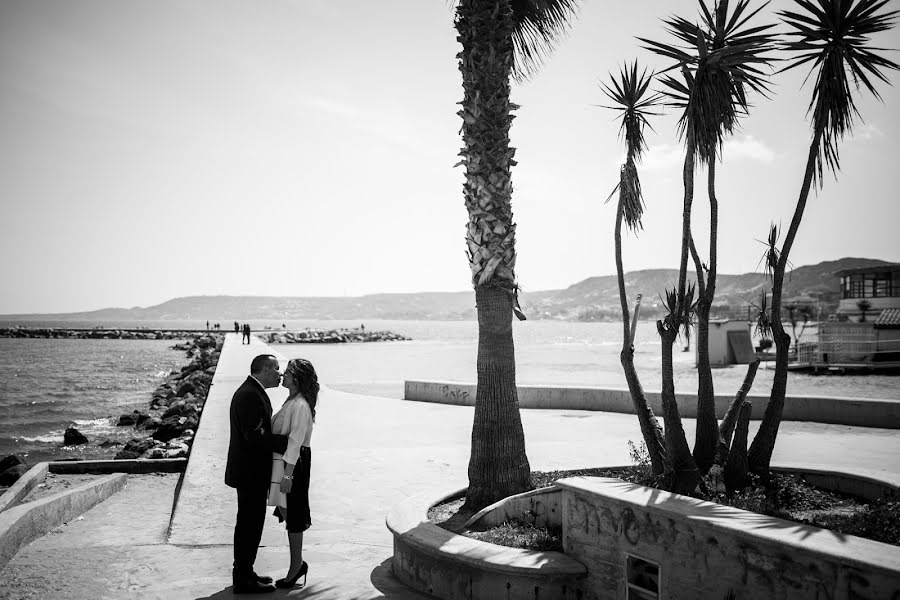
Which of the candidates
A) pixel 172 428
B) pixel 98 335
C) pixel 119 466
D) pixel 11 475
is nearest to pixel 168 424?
pixel 172 428

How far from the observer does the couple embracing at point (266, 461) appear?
4.73 meters

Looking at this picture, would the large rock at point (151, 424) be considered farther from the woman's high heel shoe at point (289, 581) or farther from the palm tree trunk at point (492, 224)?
the woman's high heel shoe at point (289, 581)

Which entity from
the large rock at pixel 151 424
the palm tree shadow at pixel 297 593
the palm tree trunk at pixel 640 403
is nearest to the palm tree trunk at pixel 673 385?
the palm tree trunk at pixel 640 403

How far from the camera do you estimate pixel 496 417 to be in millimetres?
6133

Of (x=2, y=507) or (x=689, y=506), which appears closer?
(x=689, y=506)

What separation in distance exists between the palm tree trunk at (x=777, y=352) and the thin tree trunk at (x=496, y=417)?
201 centimetres

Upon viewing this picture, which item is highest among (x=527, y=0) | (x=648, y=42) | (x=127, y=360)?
(x=527, y=0)

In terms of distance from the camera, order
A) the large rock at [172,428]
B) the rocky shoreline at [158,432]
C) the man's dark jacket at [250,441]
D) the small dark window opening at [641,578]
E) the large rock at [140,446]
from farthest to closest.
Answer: the large rock at [172,428] < the large rock at [140,446] < the rocky shoreline at [158,432] < the man's dark jacket at [250,441] < the small dark window opening at [641,578]

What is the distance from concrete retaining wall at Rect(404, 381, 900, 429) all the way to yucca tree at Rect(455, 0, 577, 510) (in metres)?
6.48

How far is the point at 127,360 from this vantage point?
5369 cm

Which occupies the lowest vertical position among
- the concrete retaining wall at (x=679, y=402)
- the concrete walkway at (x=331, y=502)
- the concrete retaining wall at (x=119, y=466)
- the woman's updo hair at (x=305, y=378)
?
the concrete retaining wall at (x=119, y=466)

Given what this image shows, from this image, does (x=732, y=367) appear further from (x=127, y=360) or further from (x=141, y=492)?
(x=127, y=360)

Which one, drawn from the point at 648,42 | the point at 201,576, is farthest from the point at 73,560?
the point at 648,42

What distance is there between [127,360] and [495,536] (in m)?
54.9
